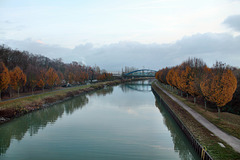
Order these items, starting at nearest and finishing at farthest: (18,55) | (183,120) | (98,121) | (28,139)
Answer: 1. (28,139)
2. (183,120)
3. (98,121)
4. (18,55)

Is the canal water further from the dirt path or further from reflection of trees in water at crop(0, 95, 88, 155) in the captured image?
the dirt path

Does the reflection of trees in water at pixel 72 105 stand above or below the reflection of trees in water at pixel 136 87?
below

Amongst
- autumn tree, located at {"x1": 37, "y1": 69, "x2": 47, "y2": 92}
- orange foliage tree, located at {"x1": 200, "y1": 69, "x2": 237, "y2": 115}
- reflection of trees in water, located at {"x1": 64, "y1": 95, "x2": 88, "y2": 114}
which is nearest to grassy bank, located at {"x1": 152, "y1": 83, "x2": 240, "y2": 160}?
orange foliage tree, located at {"x1": 200, "y1": 69, "x2": 237, "y2": 115}

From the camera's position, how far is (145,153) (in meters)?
13.5

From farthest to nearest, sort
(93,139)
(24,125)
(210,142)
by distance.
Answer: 1. (24,125)
2. (93,139)
3. (210,142)

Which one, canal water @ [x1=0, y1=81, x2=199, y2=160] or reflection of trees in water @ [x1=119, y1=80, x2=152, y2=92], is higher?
reflection of trees in water @ [x1=119, y1=80, x2=152, y2=92]

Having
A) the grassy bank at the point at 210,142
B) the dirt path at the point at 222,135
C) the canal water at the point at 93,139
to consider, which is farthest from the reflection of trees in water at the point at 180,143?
the dirt path at the point at 222,135

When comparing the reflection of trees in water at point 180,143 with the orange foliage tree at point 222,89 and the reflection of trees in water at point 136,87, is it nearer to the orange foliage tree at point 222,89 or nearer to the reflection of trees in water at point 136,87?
the orange foliage tree at point 222,89

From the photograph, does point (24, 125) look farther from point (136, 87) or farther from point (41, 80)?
point (136, 87)

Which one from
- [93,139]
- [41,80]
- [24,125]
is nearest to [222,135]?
[93,139]

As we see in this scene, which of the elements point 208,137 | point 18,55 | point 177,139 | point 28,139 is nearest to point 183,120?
point 177,139

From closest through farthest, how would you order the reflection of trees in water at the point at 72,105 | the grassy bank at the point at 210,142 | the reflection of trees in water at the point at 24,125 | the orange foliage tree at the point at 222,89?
the grassy bank at the point at 210,142, the reflection of trees in water at the point at 24,125, the orange foliage tree at the point at 222,89, the reflection of trees in water at the point at 72,105

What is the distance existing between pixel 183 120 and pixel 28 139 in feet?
48.3

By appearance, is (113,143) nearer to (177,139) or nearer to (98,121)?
(177,139)
